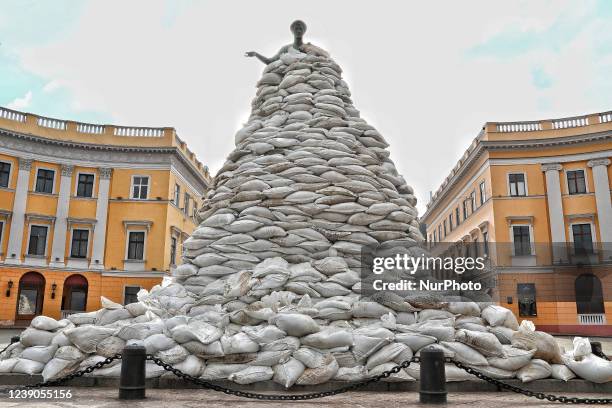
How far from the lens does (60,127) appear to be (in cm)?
2333

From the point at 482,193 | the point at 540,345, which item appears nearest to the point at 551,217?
the point at 482,193

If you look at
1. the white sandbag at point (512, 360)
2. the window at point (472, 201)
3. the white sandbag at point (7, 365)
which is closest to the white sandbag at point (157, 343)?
the white sandbag at point (7, 365)

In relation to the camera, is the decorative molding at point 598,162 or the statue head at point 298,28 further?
the decorative molding at point 598,162

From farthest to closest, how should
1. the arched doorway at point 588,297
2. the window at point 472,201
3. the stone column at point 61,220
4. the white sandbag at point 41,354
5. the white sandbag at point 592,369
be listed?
the window at point 472,201, the stone column at point 61,220, the arched doorway at point 588,297, the white sandbag at point 41,354, the white sandbag at point 592,369

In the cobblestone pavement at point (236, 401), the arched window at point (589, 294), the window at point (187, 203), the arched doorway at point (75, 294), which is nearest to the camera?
the cobblestone pavement at point (236, 401)

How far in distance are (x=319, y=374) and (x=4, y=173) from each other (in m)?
22.2

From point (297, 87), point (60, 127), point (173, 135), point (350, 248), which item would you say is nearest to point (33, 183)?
point (60, 127)

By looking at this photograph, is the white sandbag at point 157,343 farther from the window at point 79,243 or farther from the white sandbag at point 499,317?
the window at point 79,243

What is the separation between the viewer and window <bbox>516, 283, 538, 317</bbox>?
20906mm

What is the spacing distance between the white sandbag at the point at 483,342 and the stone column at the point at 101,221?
21.0 metres

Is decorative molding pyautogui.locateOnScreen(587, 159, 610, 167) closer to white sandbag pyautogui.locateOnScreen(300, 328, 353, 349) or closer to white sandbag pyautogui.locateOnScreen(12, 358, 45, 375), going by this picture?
white sandbag pyautogui.locateOnScreen(300, 328, 353, 349)

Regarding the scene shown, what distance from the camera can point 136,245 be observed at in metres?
23.3

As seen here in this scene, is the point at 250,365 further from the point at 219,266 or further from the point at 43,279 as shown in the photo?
the point at 43,279

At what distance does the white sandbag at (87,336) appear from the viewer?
167 inches
